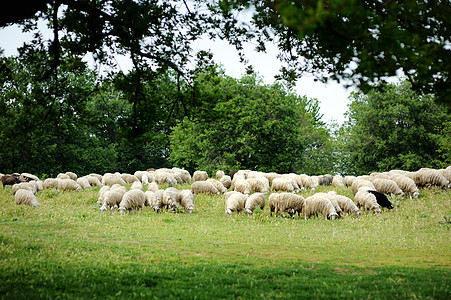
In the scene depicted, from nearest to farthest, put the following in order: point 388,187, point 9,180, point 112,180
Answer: point 388,187, point 9,180, point 112,180

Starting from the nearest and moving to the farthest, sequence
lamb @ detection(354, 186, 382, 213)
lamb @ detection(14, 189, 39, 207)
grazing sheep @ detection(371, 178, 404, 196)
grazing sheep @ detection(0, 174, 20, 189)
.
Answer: lamb @ detection(354, 186, 382, 213), lamb @ detection(14, 189, 39, 207), grazing sheep @ detection(371, 178, 404, 196), grazing sheep @ detection(0, 174, 20, 189)

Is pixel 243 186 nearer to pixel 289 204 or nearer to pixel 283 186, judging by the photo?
pixel 283 186

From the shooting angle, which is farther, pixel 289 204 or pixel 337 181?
pixel 337 181

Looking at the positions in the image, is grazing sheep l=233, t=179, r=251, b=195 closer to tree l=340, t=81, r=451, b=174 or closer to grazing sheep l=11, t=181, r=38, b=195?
grazing sheep l=11, t=181, r=38, b=195

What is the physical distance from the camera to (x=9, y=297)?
19.7 feet

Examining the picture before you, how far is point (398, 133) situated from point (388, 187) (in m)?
28.9

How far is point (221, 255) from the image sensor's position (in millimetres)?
10680

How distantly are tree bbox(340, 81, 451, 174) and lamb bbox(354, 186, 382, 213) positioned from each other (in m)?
29.7

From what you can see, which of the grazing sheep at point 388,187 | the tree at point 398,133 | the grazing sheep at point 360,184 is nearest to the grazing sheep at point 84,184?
the grazing sheep at point 360,184

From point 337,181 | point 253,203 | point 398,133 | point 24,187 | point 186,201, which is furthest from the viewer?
point 398,133

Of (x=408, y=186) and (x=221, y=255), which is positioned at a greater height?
(x=408, y=186)

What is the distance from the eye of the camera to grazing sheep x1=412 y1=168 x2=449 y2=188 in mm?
24906

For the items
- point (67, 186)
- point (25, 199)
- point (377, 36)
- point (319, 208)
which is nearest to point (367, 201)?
point (319, 208)

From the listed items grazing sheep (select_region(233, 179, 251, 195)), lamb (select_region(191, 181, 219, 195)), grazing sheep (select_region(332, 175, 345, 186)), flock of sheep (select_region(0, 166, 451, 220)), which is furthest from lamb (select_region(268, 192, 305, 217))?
grazing sheep (select_region(332, 175, 345, 186))
